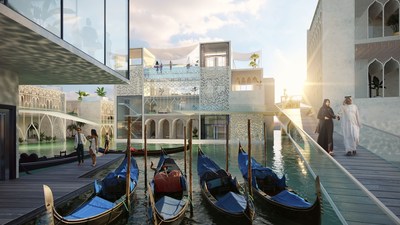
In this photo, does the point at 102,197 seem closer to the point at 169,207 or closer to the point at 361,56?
the point at 169,207

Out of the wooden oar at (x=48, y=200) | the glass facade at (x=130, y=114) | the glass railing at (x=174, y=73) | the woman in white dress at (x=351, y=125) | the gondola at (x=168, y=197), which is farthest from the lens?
the glass facade at (x=130, y=114)

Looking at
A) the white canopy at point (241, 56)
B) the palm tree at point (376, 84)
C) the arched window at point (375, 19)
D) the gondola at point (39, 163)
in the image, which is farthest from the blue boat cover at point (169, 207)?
the white canopy at point (241, 56)

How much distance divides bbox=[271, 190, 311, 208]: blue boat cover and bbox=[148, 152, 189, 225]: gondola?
2.63 metres

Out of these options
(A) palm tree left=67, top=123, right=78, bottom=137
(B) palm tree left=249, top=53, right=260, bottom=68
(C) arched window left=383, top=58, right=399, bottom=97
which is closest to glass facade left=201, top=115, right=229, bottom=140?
(B) palm tree left=249, top=53, right=260, bottom=68

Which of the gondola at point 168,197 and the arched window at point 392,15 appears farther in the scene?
the arched window at point 392,15

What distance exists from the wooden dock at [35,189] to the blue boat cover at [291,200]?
591cm

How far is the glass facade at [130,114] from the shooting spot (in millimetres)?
31047

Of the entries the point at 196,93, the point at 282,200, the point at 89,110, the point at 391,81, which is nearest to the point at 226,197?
the point at 282,200

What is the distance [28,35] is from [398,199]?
7268 mm

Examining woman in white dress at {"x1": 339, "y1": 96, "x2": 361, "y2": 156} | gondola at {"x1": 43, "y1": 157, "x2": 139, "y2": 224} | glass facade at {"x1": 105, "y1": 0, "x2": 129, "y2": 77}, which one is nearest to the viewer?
gondola at {"x1": 43, "y1": 157, "x2": 139, "y2": 224}

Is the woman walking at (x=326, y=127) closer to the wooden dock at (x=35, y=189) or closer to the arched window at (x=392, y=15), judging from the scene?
the wooden dock at (x=35, y=189)

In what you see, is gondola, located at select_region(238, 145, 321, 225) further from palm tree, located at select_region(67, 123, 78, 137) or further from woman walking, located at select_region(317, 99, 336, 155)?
palm tree, located at select_region(67, 123, 78, 137)

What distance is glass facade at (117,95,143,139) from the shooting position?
3105 centimetres

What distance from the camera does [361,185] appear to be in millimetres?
3645
